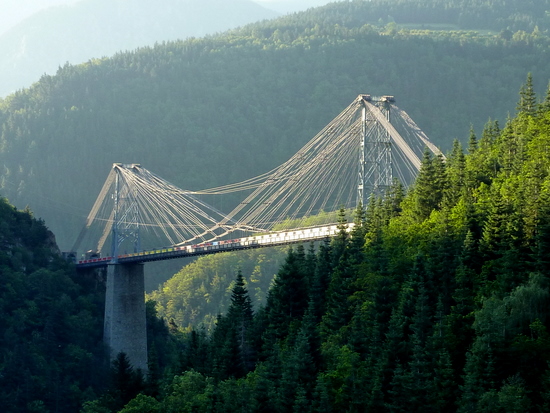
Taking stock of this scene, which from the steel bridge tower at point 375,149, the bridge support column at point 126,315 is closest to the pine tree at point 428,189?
A: the steel bridge tower at point 375,149

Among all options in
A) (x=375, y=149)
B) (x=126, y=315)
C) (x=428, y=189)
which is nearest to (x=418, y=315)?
(x=428, y=189)

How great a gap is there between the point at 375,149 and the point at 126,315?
2246 cm

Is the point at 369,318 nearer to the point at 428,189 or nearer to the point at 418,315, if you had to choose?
the point at 418,315

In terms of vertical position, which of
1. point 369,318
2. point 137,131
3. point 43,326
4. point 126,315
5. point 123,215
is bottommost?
point 369,318

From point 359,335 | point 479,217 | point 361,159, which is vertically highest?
point 361,159

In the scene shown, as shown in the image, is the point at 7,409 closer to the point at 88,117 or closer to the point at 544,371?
the point at 544,371

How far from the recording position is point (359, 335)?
49375 mm

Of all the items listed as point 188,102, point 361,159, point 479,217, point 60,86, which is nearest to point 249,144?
point 188,102

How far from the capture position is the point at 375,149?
233ft

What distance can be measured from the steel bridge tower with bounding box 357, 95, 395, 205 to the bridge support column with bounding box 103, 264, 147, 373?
19.8m

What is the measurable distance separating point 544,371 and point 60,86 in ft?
503

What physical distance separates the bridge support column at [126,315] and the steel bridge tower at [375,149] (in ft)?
65.0

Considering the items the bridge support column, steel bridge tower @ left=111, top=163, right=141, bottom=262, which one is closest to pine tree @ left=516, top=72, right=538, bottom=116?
the bridge support column

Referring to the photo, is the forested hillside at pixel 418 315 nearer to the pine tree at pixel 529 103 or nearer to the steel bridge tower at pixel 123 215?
the pine tree at pixel 529 103
